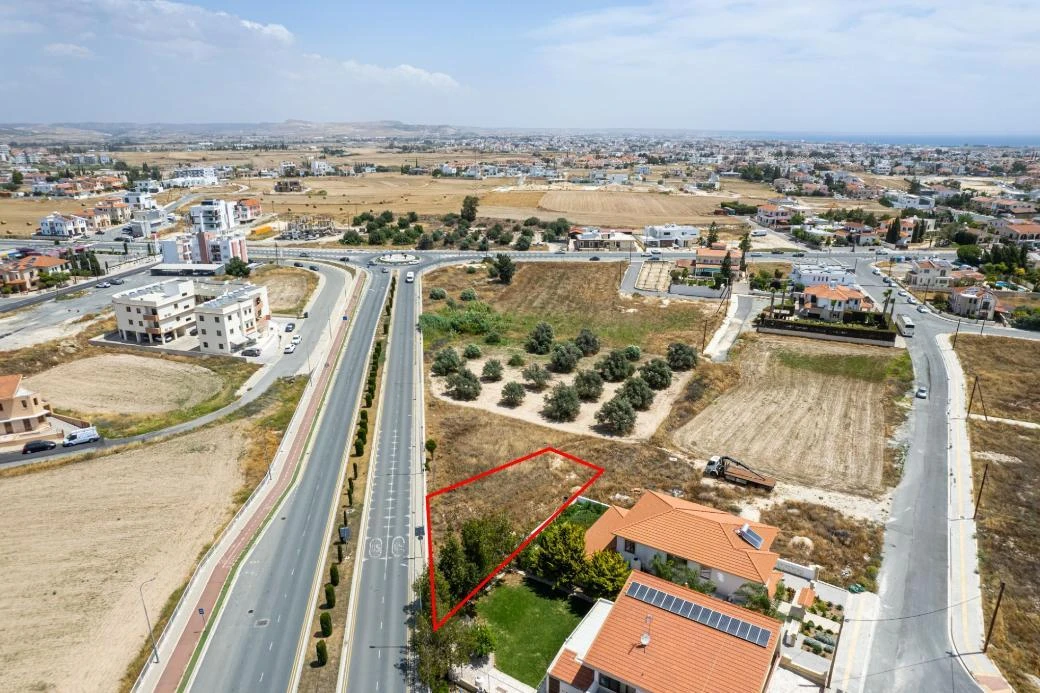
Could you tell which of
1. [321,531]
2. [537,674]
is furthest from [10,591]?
[537,674]

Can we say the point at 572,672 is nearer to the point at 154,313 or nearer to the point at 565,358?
the point at 565,358

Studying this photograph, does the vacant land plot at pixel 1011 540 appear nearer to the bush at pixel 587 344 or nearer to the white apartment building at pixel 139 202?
the bush at pixel 587 344

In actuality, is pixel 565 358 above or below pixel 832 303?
below

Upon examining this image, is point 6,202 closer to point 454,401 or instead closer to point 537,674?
point 454,401

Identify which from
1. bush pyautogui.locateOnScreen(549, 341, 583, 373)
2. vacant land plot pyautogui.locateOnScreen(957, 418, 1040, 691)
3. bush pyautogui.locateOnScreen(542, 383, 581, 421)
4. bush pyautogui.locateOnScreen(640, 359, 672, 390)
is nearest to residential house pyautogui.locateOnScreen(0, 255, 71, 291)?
bush pyautogui.locateOnScreen(549, 341, 583, 373)

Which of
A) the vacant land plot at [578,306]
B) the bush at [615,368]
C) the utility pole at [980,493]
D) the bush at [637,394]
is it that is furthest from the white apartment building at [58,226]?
the utility pole at [980,493]

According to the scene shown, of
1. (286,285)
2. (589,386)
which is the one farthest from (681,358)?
(286,285)

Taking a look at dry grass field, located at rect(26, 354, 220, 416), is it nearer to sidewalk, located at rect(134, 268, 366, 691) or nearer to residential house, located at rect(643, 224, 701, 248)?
sidewalk, located at rect(134, 268, 366, 691)
